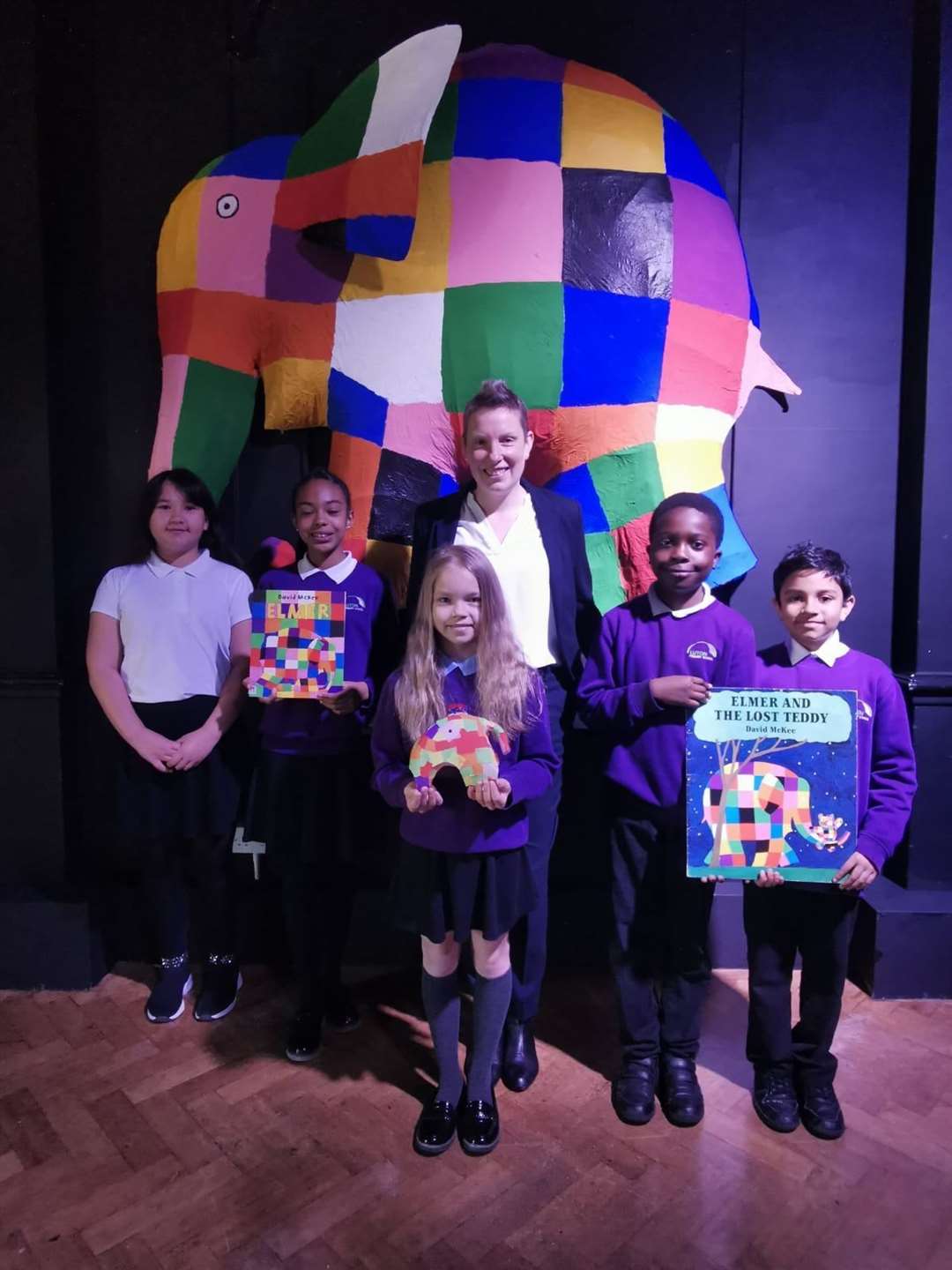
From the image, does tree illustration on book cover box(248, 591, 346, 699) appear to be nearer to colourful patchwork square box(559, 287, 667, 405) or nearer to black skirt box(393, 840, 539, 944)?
black skirt box(393, 840, 539, 944)

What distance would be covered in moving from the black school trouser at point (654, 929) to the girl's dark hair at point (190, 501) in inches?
45.6

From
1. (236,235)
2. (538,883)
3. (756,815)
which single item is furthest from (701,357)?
(538,883)

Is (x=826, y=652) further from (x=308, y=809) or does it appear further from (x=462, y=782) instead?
(x=308, y=809)

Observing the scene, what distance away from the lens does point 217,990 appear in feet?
6.86

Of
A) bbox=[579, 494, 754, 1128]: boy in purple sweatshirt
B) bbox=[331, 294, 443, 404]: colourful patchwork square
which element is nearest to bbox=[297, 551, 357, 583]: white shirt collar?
bbox=[331, 294, 443, 404]: colourful patchwork square

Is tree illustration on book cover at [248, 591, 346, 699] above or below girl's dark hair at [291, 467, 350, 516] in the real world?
below

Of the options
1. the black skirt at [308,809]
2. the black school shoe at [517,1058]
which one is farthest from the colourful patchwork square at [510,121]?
the black school shoe at [517,1058]

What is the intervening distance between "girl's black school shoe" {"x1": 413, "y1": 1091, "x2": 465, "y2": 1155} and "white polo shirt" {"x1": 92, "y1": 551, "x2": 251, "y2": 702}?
3.48 feet

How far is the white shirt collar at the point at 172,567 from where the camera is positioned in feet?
6.62

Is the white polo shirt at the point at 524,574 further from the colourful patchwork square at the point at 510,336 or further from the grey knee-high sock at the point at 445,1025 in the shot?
the grey knee-high sock at the point at 445,1025

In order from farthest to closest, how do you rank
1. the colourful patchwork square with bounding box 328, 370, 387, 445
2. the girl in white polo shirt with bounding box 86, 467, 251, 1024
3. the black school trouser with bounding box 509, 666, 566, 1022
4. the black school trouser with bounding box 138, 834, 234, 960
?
the black school trouser with bounding box 138, 834, 234, 960, the girl in white polo shirt with bounding box 86, 467, 251, 1024, the colourful patchwork square with bounding box 328, 370, 387, 445, the black school trouser with bounding box 509, 666, 566, 1022

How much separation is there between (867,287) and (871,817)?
58.8 inches

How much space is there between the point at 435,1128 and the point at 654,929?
0.59m

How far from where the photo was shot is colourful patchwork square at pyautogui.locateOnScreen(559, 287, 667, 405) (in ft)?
5.77
